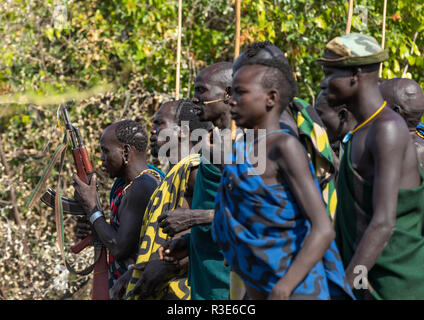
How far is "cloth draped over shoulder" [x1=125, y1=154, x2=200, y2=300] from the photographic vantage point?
4057mm

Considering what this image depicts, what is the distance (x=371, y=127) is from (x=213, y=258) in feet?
3.94

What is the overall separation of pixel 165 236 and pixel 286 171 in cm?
174

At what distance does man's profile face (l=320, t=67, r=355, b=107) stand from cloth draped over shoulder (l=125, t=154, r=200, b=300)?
1.17 meters

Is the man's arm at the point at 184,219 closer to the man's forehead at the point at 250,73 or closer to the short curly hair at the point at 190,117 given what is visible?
the man's forehead at the point at 250,73

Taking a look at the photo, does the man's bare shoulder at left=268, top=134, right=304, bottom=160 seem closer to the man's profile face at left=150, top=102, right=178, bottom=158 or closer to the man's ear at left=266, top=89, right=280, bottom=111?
the man's ear at left=266, top=89, right=280, bottom=111

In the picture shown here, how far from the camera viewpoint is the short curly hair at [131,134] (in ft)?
15.4

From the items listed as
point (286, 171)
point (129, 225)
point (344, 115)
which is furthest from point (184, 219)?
point (344, 115)

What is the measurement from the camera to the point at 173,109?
4734mm

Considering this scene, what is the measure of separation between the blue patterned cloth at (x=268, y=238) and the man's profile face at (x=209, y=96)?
1.08 m

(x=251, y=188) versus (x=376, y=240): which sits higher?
(x=251, y=188)

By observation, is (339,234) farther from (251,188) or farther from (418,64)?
(418,64)

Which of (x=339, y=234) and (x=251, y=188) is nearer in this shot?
(x=251, y=188)

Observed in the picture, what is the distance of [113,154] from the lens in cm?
468
